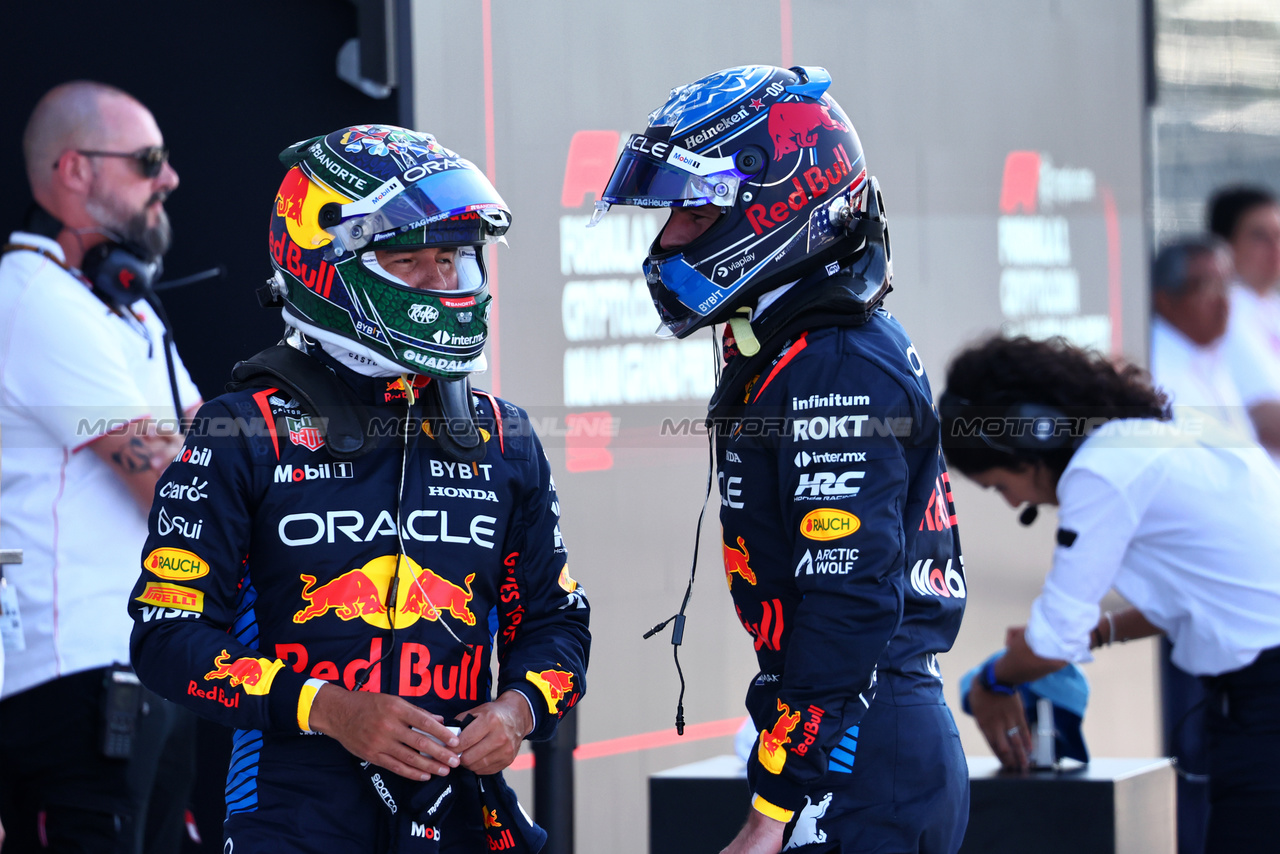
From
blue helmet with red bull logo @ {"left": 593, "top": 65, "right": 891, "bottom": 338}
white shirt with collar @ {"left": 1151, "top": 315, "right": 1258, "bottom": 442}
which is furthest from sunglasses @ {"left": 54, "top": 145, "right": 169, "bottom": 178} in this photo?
white shirt with collar @ {"left": 1151, "top": 315, "right": 1258, "bottom": 442}

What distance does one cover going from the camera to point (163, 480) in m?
1.91

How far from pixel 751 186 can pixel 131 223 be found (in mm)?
1954

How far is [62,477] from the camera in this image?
3.13m

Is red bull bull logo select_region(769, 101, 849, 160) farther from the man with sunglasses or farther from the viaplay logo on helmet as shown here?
the man with sunglasses

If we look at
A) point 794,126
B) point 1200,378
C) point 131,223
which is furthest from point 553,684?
point 1200,378

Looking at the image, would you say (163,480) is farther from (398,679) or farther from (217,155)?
(217,155)

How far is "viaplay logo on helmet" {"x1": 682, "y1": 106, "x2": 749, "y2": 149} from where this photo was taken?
2.07 meters

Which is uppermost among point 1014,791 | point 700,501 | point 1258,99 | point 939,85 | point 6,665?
point 1258,99

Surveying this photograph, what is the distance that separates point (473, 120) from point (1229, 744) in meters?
2.25

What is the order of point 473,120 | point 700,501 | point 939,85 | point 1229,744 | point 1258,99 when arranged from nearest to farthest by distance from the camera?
point 1229,744 < point 473,120 < point 700,501 < point 939,85 < point 1258,99

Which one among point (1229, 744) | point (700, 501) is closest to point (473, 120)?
point (700, 501)

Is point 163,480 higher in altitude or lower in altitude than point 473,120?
lower

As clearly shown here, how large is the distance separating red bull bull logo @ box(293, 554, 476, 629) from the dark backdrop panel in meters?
1.79

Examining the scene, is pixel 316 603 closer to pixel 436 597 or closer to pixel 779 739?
pixel 436 597
